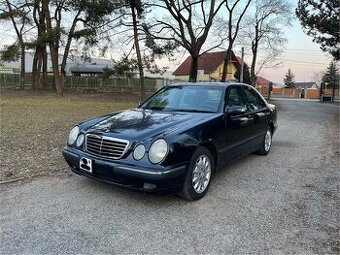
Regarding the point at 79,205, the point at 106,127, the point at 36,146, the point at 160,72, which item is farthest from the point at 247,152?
the point at 160,72

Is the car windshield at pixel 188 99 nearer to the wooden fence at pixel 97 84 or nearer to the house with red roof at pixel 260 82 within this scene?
the wooden fence at pixel 97 84

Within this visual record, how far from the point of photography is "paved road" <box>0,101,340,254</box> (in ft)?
11.0

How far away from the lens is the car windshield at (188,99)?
17.2 ft

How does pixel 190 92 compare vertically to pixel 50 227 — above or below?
above

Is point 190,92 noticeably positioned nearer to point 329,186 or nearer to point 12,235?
point 329,186

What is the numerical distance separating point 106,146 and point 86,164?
0.35 metres

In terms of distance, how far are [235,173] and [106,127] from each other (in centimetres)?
225

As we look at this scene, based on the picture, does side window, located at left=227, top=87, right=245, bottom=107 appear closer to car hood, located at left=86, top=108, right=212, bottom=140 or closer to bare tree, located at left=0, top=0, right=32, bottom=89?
car hood, located at left=86, top=108, right=212, bottom=140

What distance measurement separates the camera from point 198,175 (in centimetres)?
445

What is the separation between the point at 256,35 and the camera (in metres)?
35.5

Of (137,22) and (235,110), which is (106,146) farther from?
(137,22)

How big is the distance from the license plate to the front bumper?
5 cm

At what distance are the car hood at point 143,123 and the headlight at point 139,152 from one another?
110 millimetres

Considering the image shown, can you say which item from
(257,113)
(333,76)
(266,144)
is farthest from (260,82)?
(257,113)
